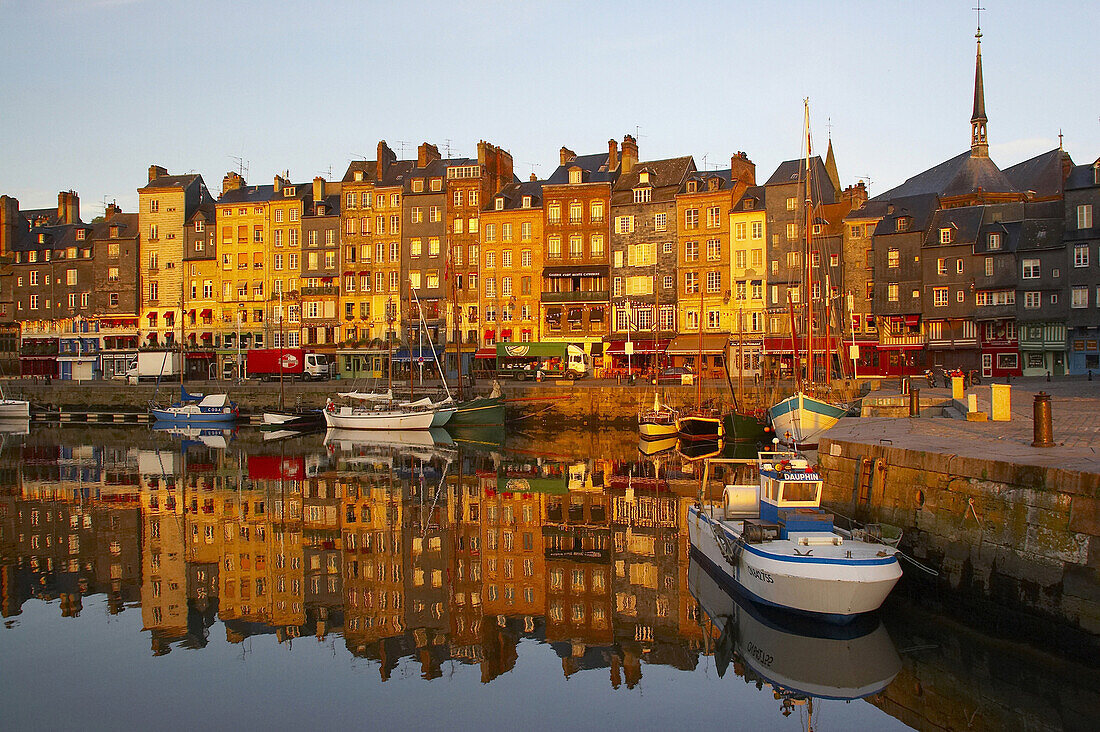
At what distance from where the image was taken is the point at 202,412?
2418 inches

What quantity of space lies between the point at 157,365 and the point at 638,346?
40.9 meters

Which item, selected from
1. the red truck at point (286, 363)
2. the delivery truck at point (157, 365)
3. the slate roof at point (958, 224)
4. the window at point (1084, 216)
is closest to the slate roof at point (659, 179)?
the slate roof at point (958, 224)

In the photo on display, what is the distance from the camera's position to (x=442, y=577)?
20.1m

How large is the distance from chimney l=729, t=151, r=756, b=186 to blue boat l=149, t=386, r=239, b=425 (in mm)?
39406

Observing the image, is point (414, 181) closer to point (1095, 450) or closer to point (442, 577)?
point (442, 577)

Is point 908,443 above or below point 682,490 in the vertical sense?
above

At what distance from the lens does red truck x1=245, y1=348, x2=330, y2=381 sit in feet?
235

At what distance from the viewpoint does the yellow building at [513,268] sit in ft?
232

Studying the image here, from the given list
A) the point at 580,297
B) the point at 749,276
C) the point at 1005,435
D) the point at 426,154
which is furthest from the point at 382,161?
the point at 1005,435

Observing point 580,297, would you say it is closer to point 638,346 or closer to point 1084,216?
point 638,346

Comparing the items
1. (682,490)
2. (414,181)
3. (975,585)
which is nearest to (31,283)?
(414,181)

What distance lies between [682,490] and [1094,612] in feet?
58.9

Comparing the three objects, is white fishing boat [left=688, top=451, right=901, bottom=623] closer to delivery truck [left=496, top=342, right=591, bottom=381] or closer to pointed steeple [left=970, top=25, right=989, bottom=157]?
delivery truck [left=496, top=342, right=591, bottom=381]

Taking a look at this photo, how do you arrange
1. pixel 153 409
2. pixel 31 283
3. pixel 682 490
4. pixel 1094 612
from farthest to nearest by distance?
1. pixel 31 283
2. pixel 153 409
3. pixel 682 490
4. pixel 1094 612
